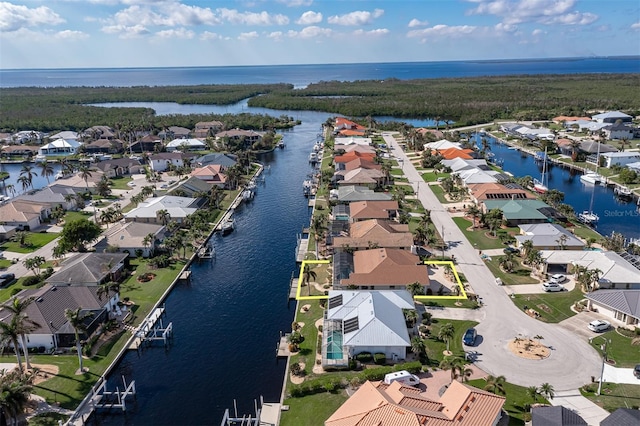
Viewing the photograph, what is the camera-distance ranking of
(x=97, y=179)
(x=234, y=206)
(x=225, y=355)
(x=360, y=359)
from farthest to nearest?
(x=97, y=179) < (x=234, y=206) < (x=225, y=355) < (x=360, y=359)

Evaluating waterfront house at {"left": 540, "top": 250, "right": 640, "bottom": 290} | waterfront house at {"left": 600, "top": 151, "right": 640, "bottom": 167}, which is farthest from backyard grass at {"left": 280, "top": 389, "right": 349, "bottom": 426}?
waterfront house at {"left": 600, "top": 151, "right": 640, "bottom": 167}

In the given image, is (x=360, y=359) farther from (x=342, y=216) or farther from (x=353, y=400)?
(x=342, y=216)

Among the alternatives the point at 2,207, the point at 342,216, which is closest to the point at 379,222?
the point at 342,216

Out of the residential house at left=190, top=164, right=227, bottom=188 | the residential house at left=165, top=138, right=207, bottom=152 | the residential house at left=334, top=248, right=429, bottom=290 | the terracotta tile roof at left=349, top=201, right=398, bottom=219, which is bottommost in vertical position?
the residential house at left=334, top=248, right=429, bottom=290

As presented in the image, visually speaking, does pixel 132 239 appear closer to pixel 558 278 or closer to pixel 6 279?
pixel 6 279

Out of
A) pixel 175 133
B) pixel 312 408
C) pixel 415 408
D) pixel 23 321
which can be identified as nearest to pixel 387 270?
pixel 312 408

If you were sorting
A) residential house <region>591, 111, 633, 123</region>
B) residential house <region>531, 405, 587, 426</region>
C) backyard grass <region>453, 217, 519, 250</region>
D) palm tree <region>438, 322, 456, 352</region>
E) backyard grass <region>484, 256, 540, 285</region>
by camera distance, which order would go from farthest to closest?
residential house <region>591, 111, 633, 123</region> → backyard grass <region>453, 217, 519, 250</region> → backyard grass <region>484, 256, 540, 285</region> → palm tree <region>438, 322, 456, 352</region> → residential house <region>531, 405, 587, 426</region>

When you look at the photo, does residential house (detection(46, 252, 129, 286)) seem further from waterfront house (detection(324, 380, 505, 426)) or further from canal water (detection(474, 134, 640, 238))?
canal water (detection(474, 134, 640, 238))
